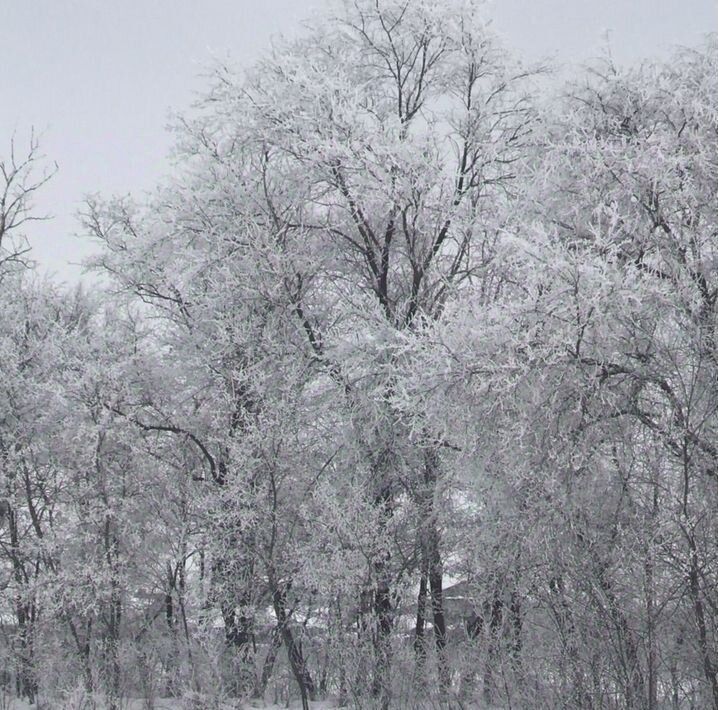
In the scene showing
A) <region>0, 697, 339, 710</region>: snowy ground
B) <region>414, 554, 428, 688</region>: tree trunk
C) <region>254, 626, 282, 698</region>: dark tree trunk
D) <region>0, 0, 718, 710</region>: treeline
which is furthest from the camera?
<region>254, 626, 282, 698</region>: dark tree trunk

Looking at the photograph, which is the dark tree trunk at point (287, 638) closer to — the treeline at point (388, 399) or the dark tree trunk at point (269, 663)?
the treeline at point (388, 399)

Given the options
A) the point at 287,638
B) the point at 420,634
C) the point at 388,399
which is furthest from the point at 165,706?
the point at 388,399

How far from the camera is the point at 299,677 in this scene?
11328 mm

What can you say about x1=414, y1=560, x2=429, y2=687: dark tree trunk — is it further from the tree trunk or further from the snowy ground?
the snowy ground

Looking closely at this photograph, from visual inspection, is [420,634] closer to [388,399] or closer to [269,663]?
[269,663]

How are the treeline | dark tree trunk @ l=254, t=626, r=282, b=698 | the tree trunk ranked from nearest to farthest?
the treeline
the tree trunk
dark tree trunk @ l=254, t=626, r=282, b=698

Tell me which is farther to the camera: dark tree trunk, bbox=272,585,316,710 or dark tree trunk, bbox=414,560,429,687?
dark tree trunk, bbox=272,585,316,710

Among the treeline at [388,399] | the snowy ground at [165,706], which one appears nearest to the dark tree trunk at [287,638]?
the treeline at [388,399]

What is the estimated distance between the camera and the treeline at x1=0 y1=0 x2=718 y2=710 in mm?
7926

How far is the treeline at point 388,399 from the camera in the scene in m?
7.93

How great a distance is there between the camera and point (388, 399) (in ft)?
37.6

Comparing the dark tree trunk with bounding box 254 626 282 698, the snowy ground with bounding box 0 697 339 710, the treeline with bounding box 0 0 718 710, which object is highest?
the treeline with bounding box 0 0 718 710

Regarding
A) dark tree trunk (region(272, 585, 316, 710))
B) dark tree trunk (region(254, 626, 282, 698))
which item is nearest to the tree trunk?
dark tree trunk (region(272, 585, 316, 710))

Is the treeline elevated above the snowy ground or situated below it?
above
